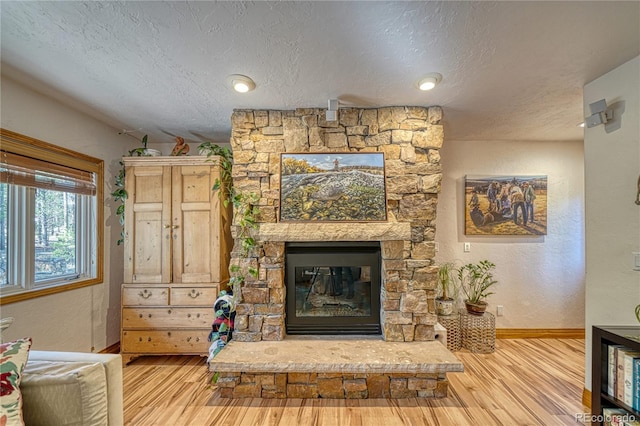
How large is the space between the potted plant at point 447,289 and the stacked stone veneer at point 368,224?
0.77 m

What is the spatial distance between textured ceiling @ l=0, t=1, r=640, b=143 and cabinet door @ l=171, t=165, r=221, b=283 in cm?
64

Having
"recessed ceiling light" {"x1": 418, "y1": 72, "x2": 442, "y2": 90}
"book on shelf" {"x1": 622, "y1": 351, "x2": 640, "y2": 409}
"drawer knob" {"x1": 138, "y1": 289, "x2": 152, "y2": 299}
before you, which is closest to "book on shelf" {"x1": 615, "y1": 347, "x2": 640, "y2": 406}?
"book on shelf" {"x1": 622, "y1": 351, "x2": 640, "y2": 409}

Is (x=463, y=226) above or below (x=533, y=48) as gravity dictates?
below

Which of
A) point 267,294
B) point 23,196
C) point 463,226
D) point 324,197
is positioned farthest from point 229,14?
point 463,226

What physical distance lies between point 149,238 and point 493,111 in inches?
135

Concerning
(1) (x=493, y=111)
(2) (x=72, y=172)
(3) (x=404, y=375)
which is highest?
(1) (x=493, y=111)

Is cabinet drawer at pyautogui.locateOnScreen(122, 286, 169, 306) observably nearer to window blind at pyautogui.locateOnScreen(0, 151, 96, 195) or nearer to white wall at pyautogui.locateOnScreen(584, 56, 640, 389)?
window blind at pyautogui.locateOnScreen(0, 151, 96, 195)

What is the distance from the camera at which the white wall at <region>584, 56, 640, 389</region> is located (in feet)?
5.75

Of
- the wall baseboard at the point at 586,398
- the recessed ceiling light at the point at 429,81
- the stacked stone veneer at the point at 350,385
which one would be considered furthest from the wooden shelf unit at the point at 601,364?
the recessed ceiling light at the point at 429,81

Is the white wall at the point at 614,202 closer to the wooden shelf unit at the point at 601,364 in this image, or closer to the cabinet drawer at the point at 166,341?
→ the wooden shelf unit at the point at 601,364

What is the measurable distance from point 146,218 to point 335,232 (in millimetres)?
1907

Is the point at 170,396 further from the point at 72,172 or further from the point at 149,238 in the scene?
A: the point at 72,172

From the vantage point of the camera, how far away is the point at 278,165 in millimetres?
2381

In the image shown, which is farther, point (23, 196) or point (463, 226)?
point (463, 226)
